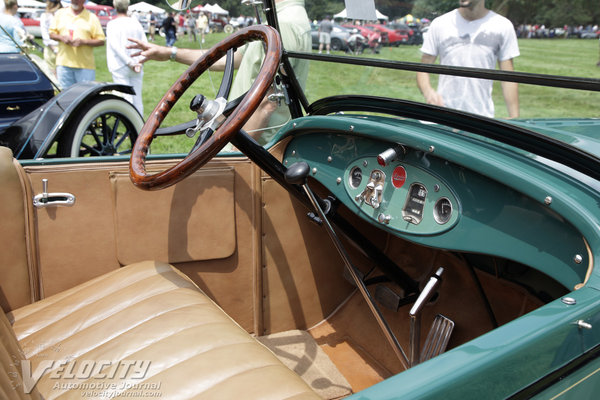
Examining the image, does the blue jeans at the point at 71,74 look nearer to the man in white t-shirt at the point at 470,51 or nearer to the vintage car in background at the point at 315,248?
the vintage car in background at the point at 315,248

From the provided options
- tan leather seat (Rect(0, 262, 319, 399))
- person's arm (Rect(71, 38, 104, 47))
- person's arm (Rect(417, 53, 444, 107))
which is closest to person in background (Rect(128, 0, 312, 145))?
person's arm (Rect(417, 53, 444, 107))

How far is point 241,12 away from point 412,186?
1061 mm

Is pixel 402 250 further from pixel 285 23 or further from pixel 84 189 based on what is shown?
pixel 84 189

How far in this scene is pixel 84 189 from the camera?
1.83m

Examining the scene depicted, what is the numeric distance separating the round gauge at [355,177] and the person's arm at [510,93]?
0.50 meters

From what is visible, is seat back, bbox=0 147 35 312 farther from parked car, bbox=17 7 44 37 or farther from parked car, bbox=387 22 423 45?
parked car, bbox=17 7 44 37

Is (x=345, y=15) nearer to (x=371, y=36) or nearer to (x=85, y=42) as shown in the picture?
(x=371, y=36)

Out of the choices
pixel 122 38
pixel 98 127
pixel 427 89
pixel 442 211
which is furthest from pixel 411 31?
pixel 122 38

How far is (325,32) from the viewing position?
1.91 m

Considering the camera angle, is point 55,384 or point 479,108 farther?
point 479,108

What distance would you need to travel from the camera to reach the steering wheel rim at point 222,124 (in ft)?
4.55

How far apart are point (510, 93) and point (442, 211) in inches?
14.9

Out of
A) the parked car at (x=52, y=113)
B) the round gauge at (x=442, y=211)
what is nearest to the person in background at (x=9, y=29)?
the parked car at (x=52, y=113)

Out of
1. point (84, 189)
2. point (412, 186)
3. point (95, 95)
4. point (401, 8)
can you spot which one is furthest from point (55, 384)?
point (95, 95)
